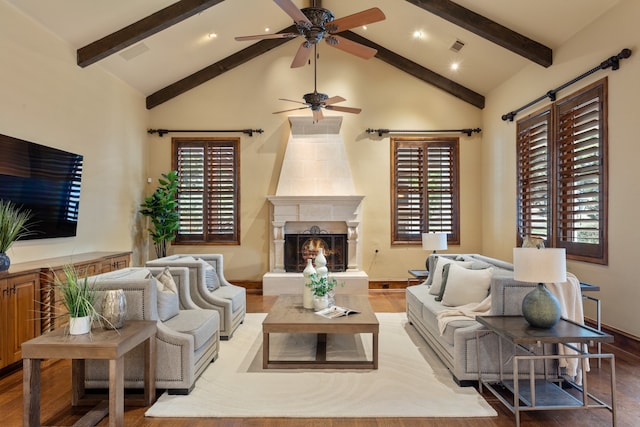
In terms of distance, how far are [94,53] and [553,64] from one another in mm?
6233

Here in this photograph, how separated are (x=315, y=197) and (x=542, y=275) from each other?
16.2 ft

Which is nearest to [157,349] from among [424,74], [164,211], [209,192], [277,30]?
[164,211]

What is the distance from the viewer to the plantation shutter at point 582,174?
4.49 metres

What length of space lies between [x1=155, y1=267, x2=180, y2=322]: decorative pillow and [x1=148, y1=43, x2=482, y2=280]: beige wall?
13.0ft

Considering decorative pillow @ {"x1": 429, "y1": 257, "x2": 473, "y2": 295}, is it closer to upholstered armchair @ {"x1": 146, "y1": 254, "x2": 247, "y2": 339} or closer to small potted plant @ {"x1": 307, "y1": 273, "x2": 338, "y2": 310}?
small potted plant @ {"x1": 307, "y1": 273, "x2": 338, "y2": 310}

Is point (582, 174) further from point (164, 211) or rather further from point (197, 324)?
point (164, 211)

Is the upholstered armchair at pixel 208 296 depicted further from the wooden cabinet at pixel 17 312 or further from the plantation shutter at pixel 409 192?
the plantation shutter at pixel 409 192

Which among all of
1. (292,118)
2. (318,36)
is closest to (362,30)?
(292,118)

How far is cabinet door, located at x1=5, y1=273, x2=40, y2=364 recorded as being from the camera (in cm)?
348

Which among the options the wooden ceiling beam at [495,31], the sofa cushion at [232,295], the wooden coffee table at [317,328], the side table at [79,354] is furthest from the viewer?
the wooden ceiling beam at [495,31]

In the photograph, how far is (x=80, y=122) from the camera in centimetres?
545

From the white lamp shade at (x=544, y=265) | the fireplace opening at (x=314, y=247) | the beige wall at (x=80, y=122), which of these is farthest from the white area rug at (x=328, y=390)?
the fireplace opening at (x=314, y=247)

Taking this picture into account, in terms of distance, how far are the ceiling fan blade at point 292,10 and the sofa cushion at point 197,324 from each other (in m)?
2.69

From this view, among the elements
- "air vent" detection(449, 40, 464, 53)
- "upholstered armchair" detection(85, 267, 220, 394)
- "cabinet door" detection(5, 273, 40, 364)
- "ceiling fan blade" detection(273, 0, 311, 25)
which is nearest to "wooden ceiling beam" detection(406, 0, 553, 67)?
"air vent" detection(449, 40, 464, 53)
